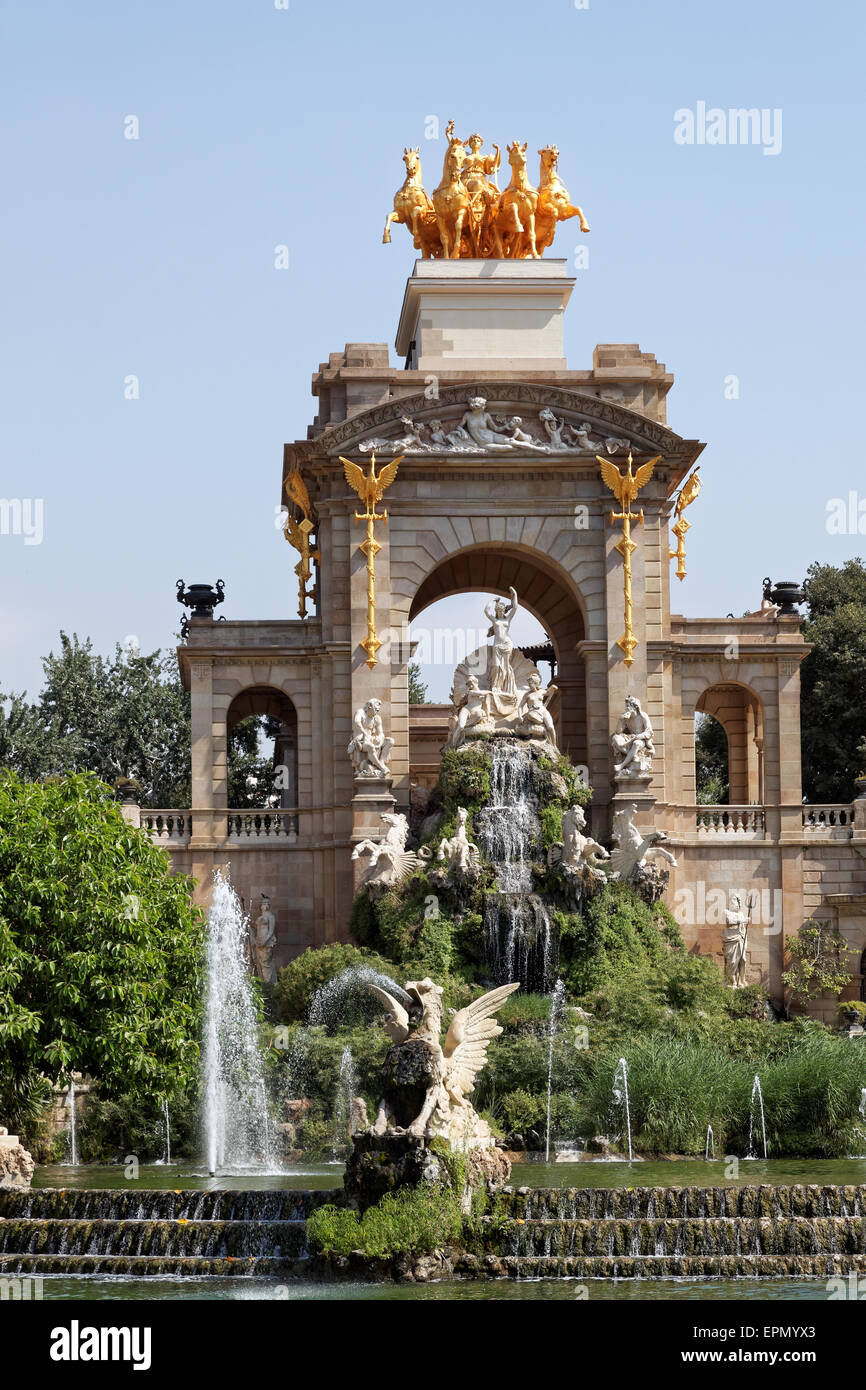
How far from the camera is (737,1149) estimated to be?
3647cm

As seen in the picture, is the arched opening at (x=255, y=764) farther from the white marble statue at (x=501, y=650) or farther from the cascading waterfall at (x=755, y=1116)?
the cascading waterfall at (x=755, y=1116)

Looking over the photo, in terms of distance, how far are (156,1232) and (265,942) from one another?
2088cm

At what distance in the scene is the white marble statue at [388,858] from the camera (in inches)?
1821

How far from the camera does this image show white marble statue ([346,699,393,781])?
48.7m

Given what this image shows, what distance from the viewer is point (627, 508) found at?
50.4 meters

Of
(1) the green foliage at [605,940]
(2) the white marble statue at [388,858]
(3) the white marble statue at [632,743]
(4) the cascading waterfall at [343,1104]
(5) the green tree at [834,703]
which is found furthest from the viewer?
(5) the green tree at [834,703]

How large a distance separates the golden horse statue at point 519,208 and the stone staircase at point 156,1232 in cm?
3039

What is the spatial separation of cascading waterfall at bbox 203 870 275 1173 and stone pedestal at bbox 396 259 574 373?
18300 millimetres

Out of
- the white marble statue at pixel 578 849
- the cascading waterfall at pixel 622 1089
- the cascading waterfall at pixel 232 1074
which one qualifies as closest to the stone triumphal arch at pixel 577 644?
the white marble statue at pixel 578 849

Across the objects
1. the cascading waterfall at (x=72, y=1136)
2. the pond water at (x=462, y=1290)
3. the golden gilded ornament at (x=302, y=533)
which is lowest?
the pond water at (x=462, y=1290)

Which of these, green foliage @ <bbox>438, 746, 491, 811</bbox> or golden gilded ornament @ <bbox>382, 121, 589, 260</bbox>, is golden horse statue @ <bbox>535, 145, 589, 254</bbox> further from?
green foliage @ <bbox>438, 746, 491, 811</bbox>

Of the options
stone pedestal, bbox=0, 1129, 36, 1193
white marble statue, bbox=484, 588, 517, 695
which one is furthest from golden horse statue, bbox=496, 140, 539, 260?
stone pedestal, bbox=0, 1129, 36, 1193

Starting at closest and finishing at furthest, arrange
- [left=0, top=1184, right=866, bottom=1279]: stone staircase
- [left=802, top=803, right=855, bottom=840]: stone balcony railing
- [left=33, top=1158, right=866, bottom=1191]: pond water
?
[left=0, top=1184, right=866, bottom=1279]: stone staircase < [left=33, top=1158, right=866, bottom=1191]: pond water < [left=802, top=803, right=855, bottom=840]: stone balcony railing
